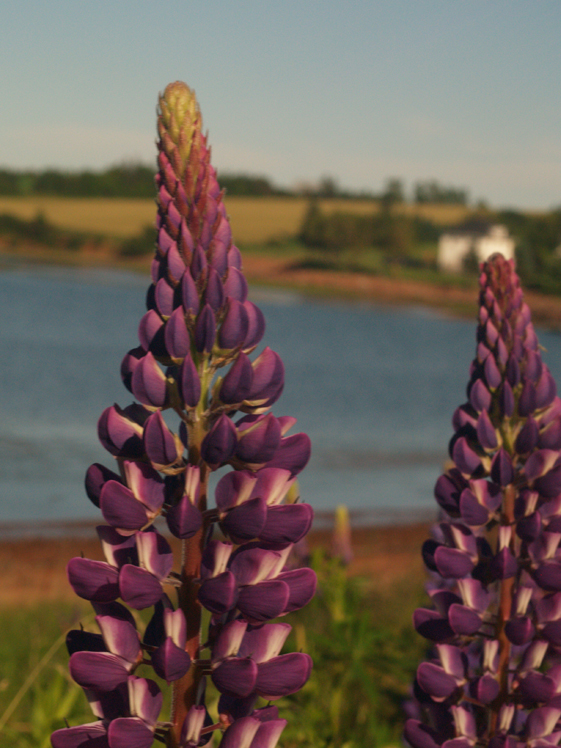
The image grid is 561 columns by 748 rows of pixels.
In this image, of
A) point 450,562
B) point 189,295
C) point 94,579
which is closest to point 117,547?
point 94,579

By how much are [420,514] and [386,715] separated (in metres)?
10.9

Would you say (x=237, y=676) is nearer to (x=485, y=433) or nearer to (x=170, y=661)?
(x=170, y=661)

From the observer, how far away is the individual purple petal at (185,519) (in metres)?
1.73

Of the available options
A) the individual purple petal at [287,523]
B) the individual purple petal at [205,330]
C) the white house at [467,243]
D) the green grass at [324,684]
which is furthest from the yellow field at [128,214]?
the individual purple petal at [287,523]

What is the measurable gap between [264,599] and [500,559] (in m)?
0.87

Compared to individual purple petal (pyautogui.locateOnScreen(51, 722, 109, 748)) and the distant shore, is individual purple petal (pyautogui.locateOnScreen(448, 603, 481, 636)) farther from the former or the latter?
the distant shore

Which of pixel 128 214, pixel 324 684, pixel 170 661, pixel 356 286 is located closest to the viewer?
pixel 170 661

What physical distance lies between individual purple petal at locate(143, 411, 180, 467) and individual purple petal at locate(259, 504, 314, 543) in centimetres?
22

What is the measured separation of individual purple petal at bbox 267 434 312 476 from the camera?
1863 mm

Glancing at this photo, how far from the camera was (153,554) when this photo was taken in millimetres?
1785

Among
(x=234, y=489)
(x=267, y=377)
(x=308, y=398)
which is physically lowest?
(x=308, y=398)

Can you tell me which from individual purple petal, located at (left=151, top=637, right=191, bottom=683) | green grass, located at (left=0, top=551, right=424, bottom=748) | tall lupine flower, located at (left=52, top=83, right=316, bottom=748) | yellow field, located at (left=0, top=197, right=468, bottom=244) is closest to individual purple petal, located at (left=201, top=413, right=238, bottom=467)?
tall lupine flower, located at (left=52, top=83, right=316, bottom=748)

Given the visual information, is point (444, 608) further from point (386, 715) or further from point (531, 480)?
point (386, 715)

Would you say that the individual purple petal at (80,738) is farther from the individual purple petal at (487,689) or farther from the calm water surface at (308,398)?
the calm water surface at (308,398)
